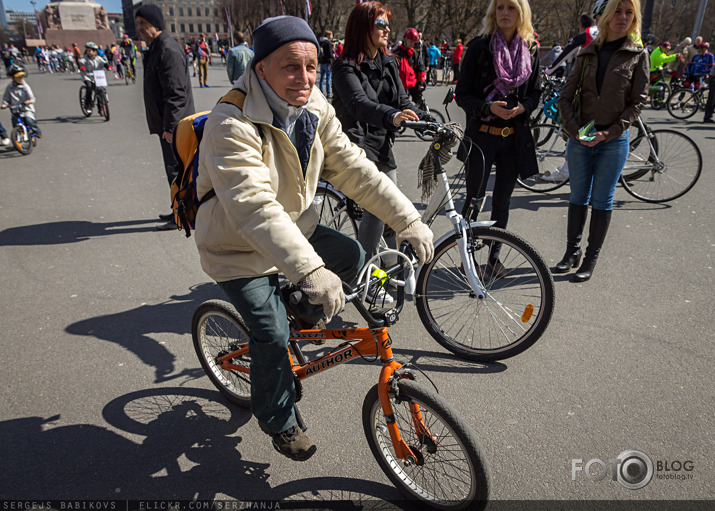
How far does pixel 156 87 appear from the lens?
555cm

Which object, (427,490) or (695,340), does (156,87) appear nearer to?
(427,490)

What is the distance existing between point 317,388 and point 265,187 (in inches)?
64.2

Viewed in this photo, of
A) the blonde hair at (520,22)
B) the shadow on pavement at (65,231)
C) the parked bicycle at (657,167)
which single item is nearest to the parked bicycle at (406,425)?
the blonde hair at (520,22)

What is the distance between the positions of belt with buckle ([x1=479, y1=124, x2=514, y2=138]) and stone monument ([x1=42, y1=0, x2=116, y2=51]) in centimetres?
6848

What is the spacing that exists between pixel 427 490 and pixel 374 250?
81.2 inches

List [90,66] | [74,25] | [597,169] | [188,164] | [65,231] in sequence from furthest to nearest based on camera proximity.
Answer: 1. [74,25]
2. [90,66]
3. [65,231]
4. [597,169]
5. [188,164]

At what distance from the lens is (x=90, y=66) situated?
1362cm

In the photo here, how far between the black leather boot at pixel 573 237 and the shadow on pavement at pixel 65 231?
437 cm

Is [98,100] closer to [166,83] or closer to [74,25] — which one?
[166,83]

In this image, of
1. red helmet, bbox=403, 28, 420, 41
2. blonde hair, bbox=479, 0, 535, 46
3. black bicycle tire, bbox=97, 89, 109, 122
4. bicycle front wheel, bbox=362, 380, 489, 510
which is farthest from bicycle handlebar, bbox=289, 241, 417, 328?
black bicycle tire, bbox=97, 89, 109, 122

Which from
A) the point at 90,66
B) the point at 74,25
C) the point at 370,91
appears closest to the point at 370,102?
the point at 370,91

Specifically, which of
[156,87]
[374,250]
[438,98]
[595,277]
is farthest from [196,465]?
[438,98]

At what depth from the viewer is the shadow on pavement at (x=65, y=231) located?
18.5 feet

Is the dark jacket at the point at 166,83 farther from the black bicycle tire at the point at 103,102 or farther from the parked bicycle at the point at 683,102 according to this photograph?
the parked bicycle at the point at 683,102
